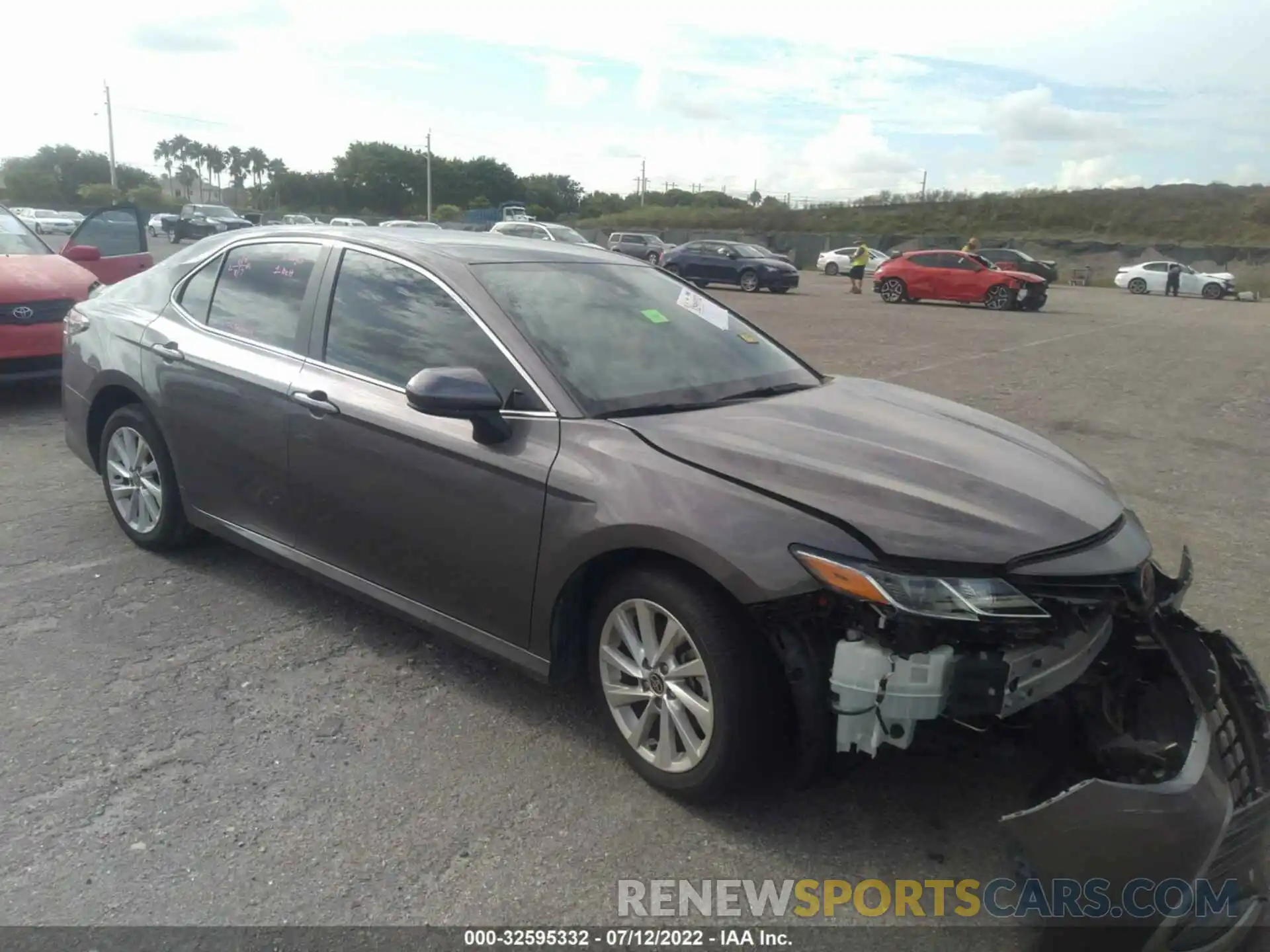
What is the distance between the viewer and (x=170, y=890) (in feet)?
8.37

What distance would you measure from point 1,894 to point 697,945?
1744 millimetres

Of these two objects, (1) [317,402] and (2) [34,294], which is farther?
(2) [34,294]

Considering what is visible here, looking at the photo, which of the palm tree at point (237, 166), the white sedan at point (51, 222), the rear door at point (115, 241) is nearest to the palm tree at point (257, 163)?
the palm tree at point (237, 166)

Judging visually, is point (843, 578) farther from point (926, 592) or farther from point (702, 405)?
point (702, 405)

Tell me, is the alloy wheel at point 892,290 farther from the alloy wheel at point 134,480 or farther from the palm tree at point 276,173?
the palm tree at point 276,173

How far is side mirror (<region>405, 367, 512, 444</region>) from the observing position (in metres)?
3.12

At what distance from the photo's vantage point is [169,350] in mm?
4465

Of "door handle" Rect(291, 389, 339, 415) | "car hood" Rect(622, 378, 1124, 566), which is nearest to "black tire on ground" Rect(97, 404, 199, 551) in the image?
"door handle" Rect(291, 389, 339, 415)

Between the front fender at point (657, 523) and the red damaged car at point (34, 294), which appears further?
the red damaged car at point (34, 294)

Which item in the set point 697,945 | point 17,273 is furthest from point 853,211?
point 697,945

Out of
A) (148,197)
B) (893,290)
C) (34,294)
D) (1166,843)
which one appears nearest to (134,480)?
(34,294)

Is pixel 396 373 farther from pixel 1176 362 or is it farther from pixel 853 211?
pixel 853 211

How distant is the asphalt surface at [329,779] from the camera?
8.49 feet

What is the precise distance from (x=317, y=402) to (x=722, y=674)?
6.34 feet
